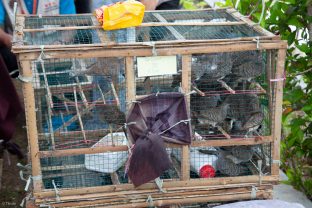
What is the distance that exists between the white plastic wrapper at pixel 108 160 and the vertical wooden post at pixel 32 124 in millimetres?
349

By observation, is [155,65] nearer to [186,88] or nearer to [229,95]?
[186,88]

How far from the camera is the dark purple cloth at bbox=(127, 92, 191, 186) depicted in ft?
9.09

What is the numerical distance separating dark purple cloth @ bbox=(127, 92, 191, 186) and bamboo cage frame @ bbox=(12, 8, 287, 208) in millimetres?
69

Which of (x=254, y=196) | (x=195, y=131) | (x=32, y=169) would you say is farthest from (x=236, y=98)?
(x=32, y=169)

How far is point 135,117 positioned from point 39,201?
0.68m

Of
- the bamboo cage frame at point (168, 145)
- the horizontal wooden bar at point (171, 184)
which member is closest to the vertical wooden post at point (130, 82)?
the bamboo cage frame at point (168, 145)

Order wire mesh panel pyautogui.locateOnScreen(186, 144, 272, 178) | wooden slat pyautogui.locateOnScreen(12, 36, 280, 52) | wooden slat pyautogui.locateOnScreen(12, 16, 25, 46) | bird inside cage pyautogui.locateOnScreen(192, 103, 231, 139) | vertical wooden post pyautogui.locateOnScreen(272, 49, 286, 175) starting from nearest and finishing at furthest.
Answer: wooden slat pyautogui.locateOnScreen(12, 36, 280, 52) < wooden slat pyautogui.locateOnScreen(12, 16, 25, 46) < vertical wooden post pyautogui.locateOnScreen(272, 49, 286, 175) < bird inside cage pyautogui.locateOnScreen(192, 103, 231, 139) < wire mesh panel pyautogui.locateOnScreen(186, 144, 272, 178)

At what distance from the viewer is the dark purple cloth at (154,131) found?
2771 mm

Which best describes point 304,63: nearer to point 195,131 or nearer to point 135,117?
point 195,131

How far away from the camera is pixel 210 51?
275 cm

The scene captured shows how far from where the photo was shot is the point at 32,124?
2.73 m

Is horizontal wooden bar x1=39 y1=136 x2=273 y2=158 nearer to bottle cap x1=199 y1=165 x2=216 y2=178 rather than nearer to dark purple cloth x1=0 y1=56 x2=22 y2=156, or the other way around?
bottle cap x1=199 y1=165 x2=216 y2=178

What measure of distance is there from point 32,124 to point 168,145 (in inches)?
28.2

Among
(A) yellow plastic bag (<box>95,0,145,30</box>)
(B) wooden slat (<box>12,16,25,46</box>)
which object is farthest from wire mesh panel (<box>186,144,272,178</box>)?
(B) wooden slat (<box>12,16,25,46</box>)
